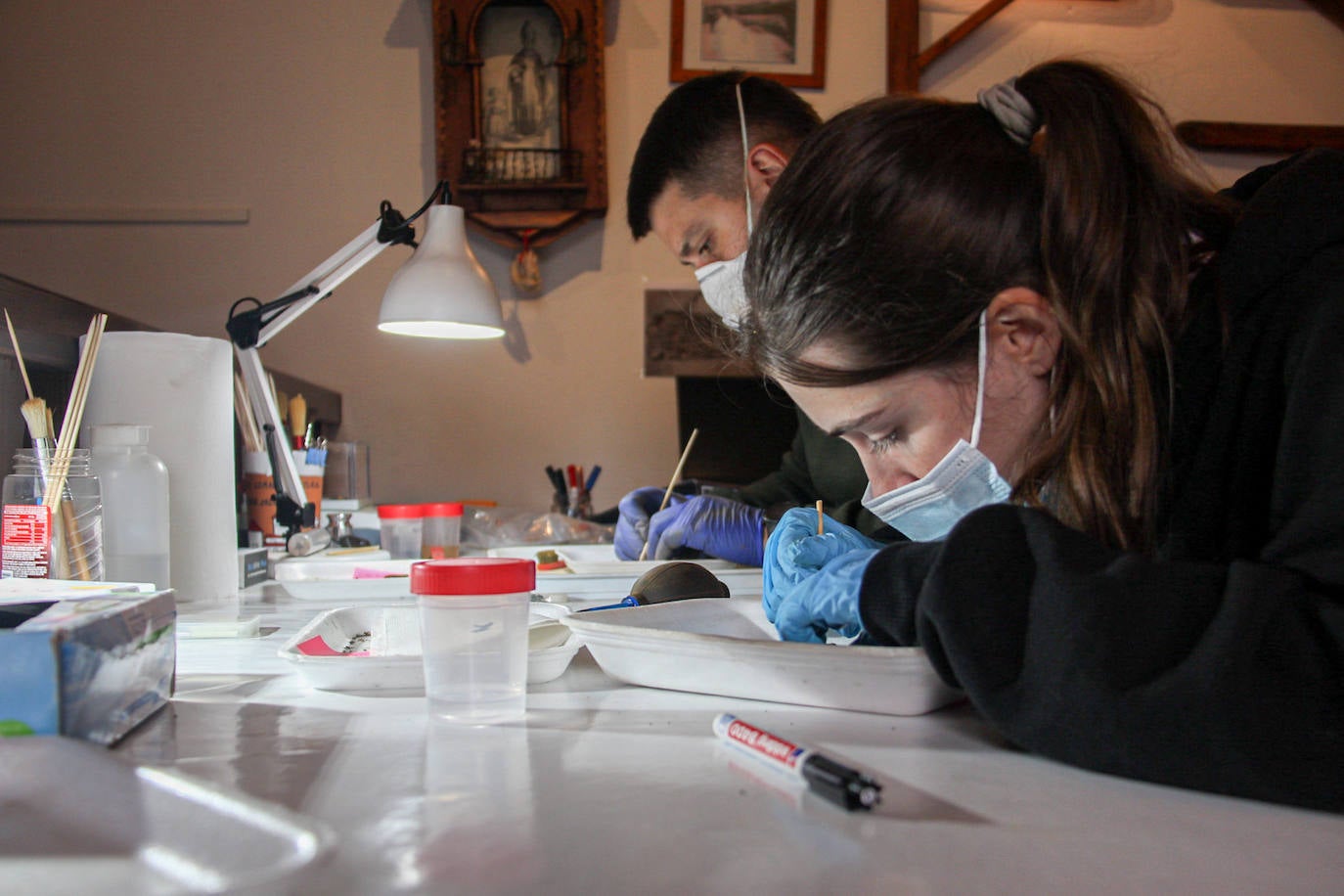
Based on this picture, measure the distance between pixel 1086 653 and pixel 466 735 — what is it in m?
0.36

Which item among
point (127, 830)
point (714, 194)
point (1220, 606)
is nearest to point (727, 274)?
point (714, 194)

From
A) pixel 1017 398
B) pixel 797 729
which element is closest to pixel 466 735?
pixel 797 729

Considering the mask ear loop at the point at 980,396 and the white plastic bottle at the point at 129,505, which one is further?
the white plastic bottle at the point at 129,505

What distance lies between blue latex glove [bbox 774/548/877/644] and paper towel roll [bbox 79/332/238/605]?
778 mm

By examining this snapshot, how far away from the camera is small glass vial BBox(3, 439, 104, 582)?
91 cm

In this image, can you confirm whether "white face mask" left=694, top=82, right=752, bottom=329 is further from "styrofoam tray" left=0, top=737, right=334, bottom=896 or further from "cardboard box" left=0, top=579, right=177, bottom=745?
"styrofoam tray" left=0, top=737, right=334, bottom=896

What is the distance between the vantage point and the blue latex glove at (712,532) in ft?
5.21

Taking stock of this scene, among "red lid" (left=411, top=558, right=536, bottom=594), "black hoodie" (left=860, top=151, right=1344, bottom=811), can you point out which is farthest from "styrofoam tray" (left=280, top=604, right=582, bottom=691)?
"black hoodie" (left=860, top=151, right=1344, bottom=811)

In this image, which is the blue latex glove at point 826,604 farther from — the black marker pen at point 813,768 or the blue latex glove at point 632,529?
the blue latex glove at point 632,529

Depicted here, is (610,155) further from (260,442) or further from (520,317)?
(260,442)

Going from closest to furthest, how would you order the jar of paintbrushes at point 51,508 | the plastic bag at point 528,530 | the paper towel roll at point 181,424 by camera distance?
the jar of paintbrushes at point 51,508, the paper towel roll at point 181,424, the plastic bag at point 528,530

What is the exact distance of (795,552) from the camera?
2.79 feet

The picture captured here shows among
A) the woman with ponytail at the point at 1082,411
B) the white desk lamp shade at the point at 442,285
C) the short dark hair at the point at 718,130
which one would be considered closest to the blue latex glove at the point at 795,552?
the woman with ponytail at the point at 1082,411

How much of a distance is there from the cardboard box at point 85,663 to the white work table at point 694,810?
1.1 inches
